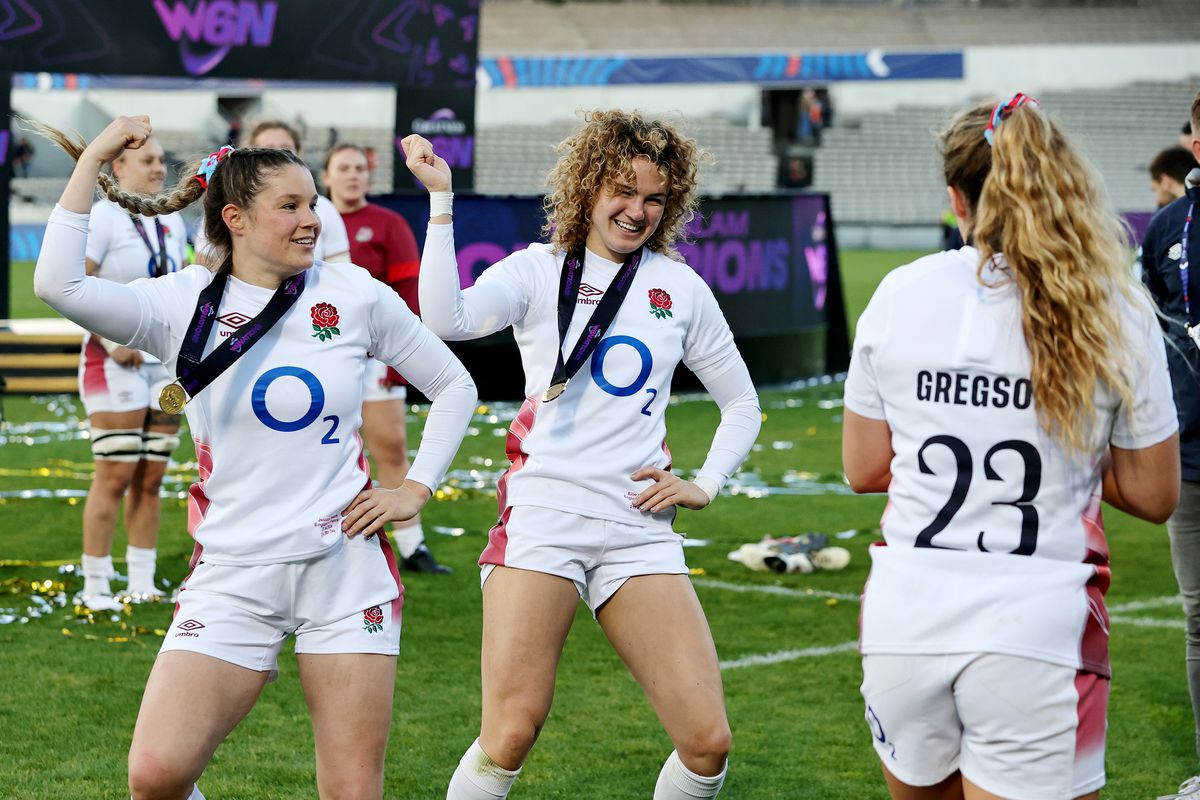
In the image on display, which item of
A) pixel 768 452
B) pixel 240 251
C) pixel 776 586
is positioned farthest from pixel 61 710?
pixel 768 452

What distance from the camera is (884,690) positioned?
271cm

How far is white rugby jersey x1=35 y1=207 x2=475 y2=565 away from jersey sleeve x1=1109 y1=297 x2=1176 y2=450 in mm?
1738

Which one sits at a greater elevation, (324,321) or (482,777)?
(324,321)

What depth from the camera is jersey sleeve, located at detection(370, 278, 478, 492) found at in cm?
371

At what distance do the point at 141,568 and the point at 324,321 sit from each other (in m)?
4.03

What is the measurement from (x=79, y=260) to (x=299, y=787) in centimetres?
221

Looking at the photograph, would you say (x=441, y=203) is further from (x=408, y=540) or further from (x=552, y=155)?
(x=552, y=155)

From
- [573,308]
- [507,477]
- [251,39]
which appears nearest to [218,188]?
[573,308]

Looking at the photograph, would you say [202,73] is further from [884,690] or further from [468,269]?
[884,690]

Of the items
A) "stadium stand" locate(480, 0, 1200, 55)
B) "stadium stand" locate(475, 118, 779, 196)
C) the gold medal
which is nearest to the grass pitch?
the gold medal

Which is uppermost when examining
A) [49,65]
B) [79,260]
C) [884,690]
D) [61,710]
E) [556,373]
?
[49,65]

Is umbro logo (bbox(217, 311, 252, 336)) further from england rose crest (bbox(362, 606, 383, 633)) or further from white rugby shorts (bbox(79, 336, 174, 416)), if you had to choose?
white rugby shorts (bbox(79, 336, 174, 416))

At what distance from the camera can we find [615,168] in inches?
157

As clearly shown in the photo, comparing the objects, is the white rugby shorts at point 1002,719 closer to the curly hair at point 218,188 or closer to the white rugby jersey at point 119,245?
the curly hair at point 218,188
